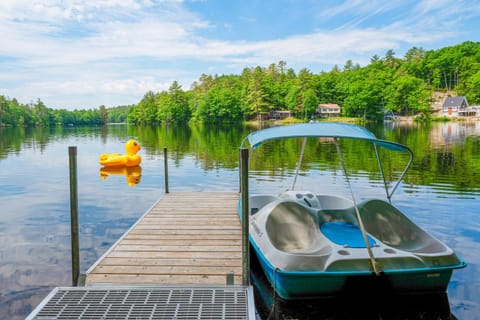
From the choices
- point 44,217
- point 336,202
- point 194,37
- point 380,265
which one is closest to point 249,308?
point 380,265

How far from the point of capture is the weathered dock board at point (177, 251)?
4488 mm

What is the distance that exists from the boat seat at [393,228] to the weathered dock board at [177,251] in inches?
86.8

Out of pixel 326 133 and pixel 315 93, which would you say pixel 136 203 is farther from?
pixel 315 93

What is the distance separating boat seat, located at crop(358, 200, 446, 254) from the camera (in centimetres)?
506

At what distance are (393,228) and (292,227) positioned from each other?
1.60 m

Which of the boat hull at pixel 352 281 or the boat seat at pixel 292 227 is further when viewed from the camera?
the boat seat at pixel 292 227

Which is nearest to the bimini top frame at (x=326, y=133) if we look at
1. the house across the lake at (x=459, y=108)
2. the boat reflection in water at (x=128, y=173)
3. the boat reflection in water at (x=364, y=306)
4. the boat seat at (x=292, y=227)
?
the boat seat at (x=292, y=227)

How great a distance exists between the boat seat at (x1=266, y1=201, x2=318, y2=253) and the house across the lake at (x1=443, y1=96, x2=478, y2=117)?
291 ft

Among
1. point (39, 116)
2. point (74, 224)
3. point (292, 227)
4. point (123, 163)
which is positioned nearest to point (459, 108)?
point (123, 163)

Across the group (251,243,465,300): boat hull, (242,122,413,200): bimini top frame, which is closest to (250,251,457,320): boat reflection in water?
(251,243,465,300): boat hull

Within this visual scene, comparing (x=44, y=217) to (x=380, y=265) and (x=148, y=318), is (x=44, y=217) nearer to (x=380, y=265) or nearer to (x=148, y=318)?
(x=148, y=318)

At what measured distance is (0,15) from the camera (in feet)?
105

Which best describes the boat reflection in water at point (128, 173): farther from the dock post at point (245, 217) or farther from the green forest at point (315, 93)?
the green forest at point (315, 93)

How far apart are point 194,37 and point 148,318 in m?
68.0
